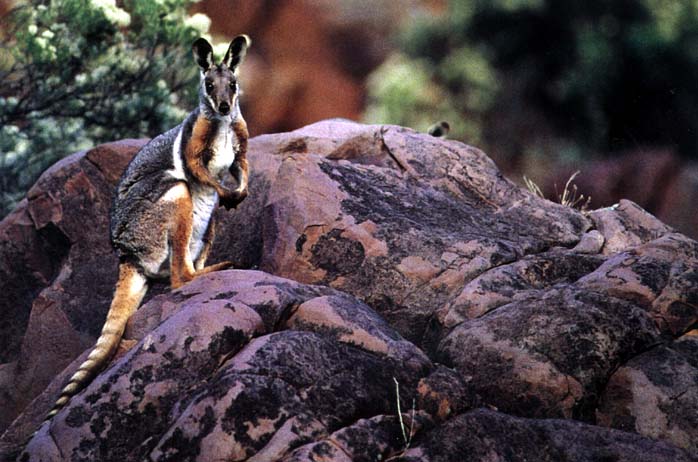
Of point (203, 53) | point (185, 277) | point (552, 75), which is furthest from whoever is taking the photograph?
point (552, 75)

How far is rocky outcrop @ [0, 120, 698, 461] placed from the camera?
491 centimetres

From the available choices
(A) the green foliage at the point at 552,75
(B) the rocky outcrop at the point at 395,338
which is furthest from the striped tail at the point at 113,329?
(A) the green foliage at the point at 552,75

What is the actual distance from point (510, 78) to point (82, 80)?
1287 cm

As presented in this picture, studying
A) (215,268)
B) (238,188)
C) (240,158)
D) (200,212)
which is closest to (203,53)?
(240,158)

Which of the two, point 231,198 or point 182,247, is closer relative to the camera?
point 182,247

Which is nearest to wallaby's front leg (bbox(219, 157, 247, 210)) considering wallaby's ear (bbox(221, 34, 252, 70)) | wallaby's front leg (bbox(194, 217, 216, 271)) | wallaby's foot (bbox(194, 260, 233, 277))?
wallaby's front leg (bbox(194, 217, 216, 271))

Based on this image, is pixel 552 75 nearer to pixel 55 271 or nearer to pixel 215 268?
pixel 55 271

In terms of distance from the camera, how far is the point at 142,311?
6.20 meters

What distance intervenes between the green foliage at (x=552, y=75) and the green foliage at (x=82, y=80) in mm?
9049

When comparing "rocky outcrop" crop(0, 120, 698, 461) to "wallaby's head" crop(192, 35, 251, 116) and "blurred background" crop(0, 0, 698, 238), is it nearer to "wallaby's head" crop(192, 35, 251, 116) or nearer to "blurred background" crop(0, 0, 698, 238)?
"wallaby's head" crop(192, 35, 251, 116)

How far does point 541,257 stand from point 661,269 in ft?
2.94

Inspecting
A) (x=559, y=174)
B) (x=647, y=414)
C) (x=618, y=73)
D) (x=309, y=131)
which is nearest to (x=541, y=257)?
(x=647, y=414)

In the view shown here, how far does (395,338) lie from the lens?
18.5 feet

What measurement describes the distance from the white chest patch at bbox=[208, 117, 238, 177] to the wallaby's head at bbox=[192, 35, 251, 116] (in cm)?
16
